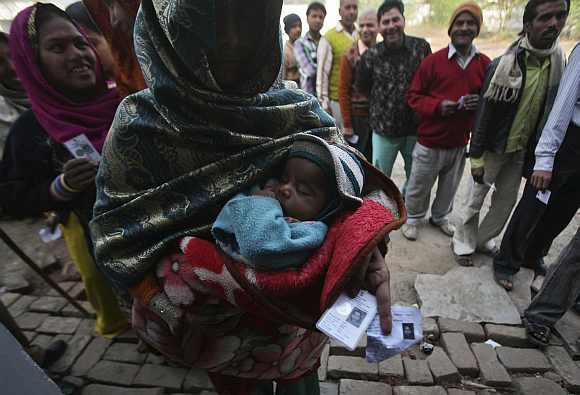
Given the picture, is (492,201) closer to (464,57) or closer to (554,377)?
(464,57)

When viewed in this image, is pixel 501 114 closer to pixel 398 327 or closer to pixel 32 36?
pixel 398 327

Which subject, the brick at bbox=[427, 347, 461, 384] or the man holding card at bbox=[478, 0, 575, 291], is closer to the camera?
the brick at bbox=[427, 347, 461, 384]

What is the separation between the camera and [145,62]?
105 centimetres

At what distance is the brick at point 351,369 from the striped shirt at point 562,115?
1.90 m

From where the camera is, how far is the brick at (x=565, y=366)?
2.19m

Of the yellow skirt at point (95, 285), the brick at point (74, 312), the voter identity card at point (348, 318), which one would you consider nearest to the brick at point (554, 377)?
the voter identity card at point (348, 318)

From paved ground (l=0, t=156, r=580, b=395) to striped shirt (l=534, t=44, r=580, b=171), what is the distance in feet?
4.34

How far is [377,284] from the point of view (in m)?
0.95

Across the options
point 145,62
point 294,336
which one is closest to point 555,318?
point 294,336

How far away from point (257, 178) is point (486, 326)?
244cm

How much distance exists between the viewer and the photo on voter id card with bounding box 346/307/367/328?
0.82m

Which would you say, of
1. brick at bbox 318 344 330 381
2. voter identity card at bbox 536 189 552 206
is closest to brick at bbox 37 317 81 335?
brick at bbox 318 344 330 381

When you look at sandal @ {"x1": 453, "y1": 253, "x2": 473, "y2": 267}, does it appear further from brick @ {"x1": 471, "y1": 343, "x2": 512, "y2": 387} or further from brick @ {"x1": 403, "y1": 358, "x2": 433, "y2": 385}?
brick @ {"x1": 403, "y1": 358, "x2": 433, "y2": 385}

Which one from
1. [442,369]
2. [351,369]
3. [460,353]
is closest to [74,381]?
[351,369]
